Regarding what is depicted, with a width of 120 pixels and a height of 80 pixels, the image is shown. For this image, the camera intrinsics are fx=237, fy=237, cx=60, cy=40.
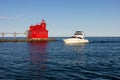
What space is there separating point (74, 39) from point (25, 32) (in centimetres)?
3975

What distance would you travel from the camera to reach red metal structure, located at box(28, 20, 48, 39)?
369 feet

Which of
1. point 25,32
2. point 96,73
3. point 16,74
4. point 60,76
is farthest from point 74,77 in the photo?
point 25,32

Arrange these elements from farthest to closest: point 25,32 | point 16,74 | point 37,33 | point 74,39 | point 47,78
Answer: point 25,32 < point 37,33 < point 74,39 < point 16,74 < point 47,78

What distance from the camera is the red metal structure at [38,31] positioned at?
112 m

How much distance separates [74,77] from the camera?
22328 mm

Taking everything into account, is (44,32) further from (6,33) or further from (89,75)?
(89,75)

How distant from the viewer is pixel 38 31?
113 meters

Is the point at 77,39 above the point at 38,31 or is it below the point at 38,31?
below

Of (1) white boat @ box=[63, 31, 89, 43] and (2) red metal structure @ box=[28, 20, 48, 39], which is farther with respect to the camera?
(2) red metal structure @ box=[28, 20, 48, 39]

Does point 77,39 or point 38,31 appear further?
point 38,31

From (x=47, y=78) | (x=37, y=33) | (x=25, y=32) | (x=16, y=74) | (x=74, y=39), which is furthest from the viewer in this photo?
(x=25, y=32)

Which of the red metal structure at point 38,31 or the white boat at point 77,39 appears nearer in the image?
the white boat at point 77,39

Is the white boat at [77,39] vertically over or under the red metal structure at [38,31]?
under

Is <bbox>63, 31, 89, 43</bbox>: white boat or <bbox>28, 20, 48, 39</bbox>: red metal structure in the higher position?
<bbox>28, 20, 48, 39</bbox>: red metal structure
